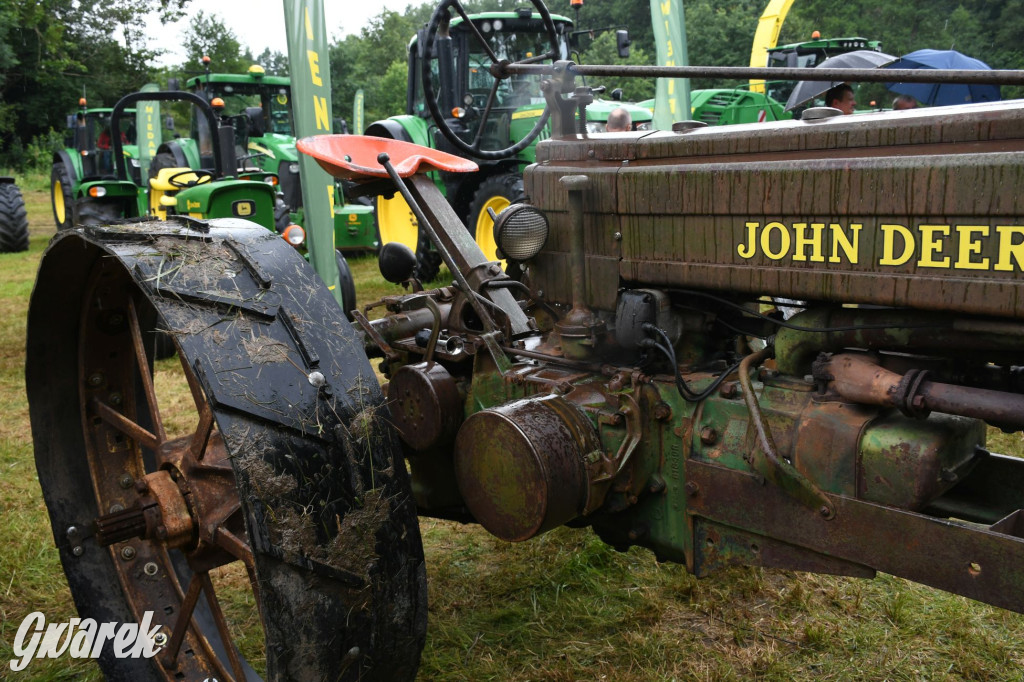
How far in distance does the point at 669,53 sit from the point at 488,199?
2.17 m

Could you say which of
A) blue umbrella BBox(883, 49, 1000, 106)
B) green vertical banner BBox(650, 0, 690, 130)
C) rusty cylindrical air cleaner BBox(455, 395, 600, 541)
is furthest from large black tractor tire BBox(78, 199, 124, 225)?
rusty cylindrical air cleaner BBox(455, 395, 600, 541)

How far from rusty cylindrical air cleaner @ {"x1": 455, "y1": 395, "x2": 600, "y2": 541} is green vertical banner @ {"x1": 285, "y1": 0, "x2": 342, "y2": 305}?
9.95ft

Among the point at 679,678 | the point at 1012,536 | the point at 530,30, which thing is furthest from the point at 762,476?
the point at 530,30

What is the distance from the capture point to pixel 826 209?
74.0 inches

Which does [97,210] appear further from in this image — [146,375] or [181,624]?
[181,624]

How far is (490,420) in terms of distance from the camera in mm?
2221

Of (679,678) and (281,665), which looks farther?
(679,678)

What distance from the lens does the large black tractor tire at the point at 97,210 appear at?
32.8 feet

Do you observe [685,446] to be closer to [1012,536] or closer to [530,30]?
[1012,536]

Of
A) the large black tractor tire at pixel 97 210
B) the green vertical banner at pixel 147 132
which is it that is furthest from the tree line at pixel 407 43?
the large black tractor tire at pixel 97 210

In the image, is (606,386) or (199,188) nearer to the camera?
(606,386)

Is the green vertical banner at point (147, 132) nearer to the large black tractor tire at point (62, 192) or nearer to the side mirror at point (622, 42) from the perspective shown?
the large black tractor tire at point (62, 192)

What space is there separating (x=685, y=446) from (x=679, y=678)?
2.56 feet

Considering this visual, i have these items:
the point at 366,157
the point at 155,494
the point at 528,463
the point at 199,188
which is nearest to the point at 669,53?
the point at 199,188
